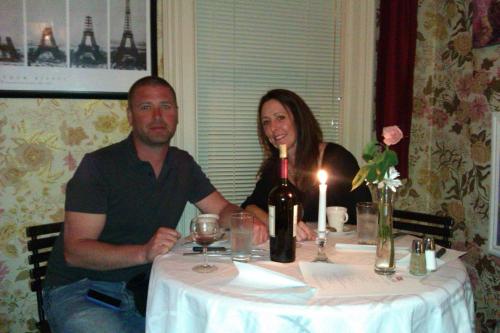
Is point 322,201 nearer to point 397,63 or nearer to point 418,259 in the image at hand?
point 418,259

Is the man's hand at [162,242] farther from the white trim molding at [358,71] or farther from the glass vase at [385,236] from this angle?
the white trim molding at [358,71]

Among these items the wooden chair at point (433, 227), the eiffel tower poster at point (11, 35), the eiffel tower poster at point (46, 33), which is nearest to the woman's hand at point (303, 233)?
the wooden chair at point (433, 227)

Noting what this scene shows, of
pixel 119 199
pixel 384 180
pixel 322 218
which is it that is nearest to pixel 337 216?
pixel 322 218

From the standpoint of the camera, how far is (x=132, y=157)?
1.96 metres

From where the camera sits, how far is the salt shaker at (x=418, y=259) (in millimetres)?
1321

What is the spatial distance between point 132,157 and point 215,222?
0.66 metres

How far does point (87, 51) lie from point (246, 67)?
95cm

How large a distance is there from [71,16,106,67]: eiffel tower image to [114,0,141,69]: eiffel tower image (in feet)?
0.34

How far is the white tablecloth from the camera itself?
1078mm

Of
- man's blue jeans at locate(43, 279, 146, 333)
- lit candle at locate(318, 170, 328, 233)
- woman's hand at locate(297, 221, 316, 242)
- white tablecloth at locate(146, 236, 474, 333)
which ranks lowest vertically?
man's blue jeans at locate(43, 279, 146, 333)

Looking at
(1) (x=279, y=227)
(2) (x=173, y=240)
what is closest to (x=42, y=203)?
(2) (x=173, y=240)

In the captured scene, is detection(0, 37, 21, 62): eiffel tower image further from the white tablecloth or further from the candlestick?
the candlestick

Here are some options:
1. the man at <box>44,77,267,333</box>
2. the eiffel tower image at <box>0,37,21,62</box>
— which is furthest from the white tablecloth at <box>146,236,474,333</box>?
the eiffel tower image at <box>0,37,21,62</box>

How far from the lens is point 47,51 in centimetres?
226
